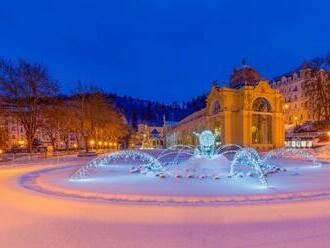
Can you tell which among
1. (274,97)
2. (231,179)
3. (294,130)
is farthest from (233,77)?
(231,179)

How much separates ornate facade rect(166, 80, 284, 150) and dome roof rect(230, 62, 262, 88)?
3.49 metres

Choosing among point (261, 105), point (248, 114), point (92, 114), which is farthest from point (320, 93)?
point (92, 114)

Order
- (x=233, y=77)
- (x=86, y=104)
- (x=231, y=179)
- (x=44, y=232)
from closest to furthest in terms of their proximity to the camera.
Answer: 1. (x=44, y=232)
2. (x=231, y=179)
3. (x=86, y=104)
4. (x=233, y=77)

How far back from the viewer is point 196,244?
7160mm

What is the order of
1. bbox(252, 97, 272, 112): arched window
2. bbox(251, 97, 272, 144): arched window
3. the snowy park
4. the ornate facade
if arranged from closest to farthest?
the snowy park
the ornate facade
bbox(252, 97, 272, 112): arched window
bbox(251, 97, 272, 144): arched window

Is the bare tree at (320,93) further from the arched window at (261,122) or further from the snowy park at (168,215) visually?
the snowy park at (168,215)

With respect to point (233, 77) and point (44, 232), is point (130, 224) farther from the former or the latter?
point (233, 77)

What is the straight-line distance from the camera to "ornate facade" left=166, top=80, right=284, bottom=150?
64.5 meters

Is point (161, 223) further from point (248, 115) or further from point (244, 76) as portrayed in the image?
point (244, 76)

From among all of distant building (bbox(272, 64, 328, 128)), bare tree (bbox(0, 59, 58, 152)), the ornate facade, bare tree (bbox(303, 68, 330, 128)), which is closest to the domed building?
the ornate facade

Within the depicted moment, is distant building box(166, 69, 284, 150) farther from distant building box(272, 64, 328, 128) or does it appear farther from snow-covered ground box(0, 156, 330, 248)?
snow-covered ground box(0, 156, 330, 248)

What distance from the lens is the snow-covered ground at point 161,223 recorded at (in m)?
7.38

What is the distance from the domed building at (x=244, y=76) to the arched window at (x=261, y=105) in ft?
14.0

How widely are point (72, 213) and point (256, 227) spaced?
4857 mm
